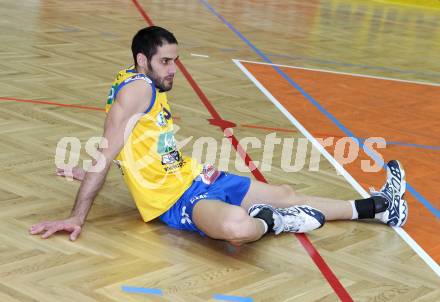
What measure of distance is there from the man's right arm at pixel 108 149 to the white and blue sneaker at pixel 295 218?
65 cm

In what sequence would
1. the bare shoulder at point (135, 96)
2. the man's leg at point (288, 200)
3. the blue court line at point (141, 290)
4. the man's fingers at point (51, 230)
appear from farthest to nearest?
the man's leg at point (288, 200), the bare shoulder at point (135, 96), the man's fingers at point (51, 230), the blue court line at point (141, 290)

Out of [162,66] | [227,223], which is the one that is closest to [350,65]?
[162,66]

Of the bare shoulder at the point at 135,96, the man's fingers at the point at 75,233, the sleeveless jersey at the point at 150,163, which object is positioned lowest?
the man's fingers at the point at 75,233

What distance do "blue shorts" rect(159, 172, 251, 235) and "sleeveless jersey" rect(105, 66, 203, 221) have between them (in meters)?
0.03

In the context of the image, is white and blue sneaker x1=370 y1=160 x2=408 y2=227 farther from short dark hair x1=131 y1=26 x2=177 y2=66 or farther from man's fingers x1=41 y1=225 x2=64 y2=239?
man's fingers x1=41 y1=225 x2=64 y2=239

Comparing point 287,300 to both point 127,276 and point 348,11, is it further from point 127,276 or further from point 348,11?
point 348,11

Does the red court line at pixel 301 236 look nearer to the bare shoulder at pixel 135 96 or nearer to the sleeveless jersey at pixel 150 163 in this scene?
the sleeveless jersey at pixel 150 163

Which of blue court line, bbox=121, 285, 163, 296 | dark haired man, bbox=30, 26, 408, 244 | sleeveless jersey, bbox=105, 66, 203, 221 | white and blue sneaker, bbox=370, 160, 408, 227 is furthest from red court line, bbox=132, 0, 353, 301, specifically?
blue court line, bbox=121, 285, 163, 296

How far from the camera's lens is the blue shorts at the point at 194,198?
354cm

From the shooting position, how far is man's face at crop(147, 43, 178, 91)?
3539 mm

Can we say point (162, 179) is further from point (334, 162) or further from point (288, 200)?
point (334, 162)

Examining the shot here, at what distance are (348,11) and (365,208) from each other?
9577 mm

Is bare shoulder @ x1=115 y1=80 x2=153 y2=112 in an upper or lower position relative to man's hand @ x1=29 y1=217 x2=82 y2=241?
upper

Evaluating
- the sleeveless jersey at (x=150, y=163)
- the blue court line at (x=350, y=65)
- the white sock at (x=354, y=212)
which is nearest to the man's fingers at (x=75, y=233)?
the sleeveless jersey at (x=150, y=163)
